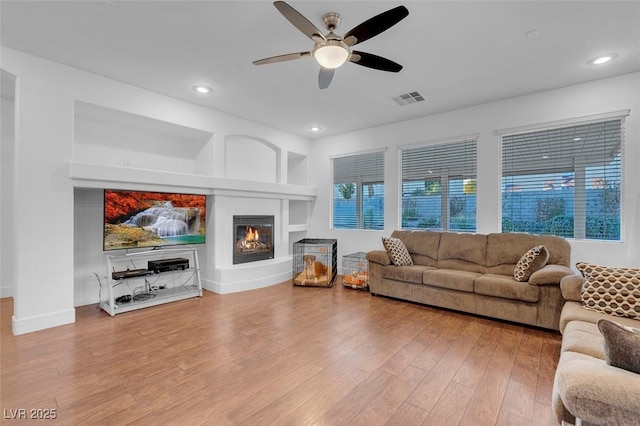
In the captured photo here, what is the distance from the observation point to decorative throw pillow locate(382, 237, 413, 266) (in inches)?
169

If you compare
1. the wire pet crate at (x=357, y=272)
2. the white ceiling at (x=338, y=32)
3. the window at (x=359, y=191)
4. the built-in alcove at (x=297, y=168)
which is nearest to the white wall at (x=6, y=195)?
the white ceiling at (x=338, y=32)

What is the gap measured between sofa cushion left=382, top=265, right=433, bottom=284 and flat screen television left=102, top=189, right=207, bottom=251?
290 centimetres

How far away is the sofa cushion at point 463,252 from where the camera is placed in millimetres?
4031

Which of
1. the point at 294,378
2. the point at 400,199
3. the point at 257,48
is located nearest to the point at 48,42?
the point at 257,48

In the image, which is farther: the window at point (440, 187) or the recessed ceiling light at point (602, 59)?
the window at point (440, 187)

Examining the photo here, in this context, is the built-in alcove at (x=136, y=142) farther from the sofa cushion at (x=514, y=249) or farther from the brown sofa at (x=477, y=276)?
the sofa cushion at (x=514, y=249)

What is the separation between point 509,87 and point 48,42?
5228 mm

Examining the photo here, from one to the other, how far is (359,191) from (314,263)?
1.71m

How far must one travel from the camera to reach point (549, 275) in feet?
10.0

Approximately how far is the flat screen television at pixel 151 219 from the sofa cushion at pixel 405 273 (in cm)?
290

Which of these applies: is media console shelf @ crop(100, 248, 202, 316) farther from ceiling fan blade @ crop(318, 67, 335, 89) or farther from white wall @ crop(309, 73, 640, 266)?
ceiling fan blade @ crop(318, 67, 335, 89)

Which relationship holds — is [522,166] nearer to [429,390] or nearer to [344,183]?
[344,183]

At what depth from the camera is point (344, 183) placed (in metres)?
5.98

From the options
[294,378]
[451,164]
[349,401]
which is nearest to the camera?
[349,401]
